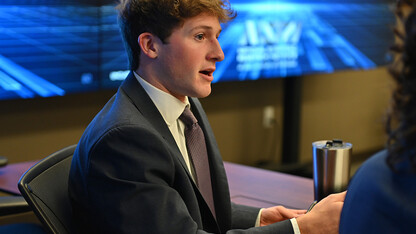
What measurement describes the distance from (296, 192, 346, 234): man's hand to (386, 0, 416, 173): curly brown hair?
0.55 m

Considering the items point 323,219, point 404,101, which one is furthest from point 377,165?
point 323,219

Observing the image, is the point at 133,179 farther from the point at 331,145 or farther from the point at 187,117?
the point at 331,145

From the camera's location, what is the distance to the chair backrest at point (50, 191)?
1.40m

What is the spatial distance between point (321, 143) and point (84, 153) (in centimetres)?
64

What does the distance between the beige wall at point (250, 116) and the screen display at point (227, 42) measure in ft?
1.09

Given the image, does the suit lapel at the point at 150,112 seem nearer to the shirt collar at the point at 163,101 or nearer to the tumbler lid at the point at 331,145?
the shirt collar at the point at 163,101

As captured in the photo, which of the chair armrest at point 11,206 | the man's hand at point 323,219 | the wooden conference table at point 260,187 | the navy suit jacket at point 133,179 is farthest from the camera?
the wooden conference table at point 260,187

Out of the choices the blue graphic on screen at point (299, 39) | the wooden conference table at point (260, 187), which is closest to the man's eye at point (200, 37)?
the wooden conference table at point (260, 187)

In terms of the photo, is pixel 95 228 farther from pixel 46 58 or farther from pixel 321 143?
pixel 46 58

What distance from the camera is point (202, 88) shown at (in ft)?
5.04

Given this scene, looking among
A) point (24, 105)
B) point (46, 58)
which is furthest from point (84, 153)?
point (24, 105)

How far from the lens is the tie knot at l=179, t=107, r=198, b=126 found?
1.58m

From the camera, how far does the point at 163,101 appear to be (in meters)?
1.50

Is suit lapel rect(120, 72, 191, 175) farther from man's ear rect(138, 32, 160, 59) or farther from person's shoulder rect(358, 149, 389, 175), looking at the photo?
person's shoulder rect(358, 149, 389, 175)
